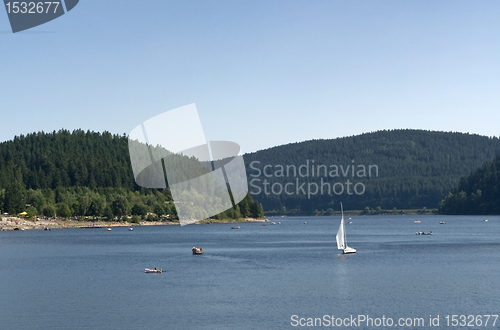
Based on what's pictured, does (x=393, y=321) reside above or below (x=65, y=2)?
below

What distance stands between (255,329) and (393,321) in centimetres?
1050

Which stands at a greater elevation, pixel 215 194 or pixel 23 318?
pixel 215 194

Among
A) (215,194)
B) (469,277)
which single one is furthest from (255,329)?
(215,194)

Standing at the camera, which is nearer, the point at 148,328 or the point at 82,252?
the point at 148,328

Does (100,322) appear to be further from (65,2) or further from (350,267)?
(350,267)

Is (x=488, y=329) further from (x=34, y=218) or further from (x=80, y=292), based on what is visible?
(x=34, y=218)

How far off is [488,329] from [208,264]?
47851mm

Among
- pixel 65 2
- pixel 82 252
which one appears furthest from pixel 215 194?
pixel 65 2

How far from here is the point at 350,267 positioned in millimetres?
77750

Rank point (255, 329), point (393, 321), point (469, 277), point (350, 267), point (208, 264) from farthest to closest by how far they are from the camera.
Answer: point (208, 264)
point (350, 267)
point (469, 277)
point (393, 321)
point (255, 329)

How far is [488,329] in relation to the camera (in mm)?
41594

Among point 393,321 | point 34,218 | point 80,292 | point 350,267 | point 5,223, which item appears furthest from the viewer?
point 34,218

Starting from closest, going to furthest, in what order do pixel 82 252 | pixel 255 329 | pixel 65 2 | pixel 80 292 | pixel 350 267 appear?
1. pixel 65 2
2. pixel 255 329
3. pixel 80 292
4. pixel 350 267
5. pixel 82 252

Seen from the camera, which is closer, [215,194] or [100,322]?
[100,322]
